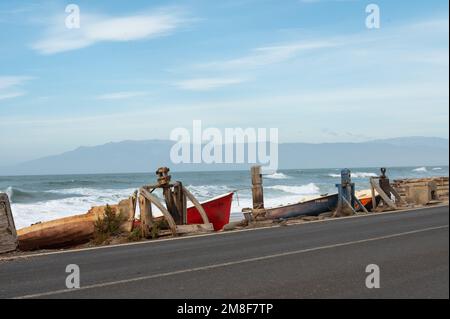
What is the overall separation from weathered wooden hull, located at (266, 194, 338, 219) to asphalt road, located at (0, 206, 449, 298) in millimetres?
5901

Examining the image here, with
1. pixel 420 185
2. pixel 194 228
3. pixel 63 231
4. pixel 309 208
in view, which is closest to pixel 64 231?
pixel 63 231

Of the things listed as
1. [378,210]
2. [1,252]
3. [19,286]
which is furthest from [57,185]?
[19,286]

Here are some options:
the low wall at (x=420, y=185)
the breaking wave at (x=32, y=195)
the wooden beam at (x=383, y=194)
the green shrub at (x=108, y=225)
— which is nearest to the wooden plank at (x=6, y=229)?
the green shrub at (x=108, y=225)

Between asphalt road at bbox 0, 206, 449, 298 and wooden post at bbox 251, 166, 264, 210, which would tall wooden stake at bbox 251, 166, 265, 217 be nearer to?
wooden post at bbox 251, 166, 264, 210

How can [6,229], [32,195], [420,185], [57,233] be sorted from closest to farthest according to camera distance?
[6,229] → [57,233] → [420,185] → [32,195]

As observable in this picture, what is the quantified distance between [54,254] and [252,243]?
13.5 feet

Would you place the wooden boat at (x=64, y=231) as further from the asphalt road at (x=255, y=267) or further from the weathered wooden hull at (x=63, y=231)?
A: the asphalt road at (x=255, y=267)

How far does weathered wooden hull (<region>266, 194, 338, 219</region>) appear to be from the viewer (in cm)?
2136

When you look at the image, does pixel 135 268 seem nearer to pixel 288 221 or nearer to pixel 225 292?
pixel 225 292

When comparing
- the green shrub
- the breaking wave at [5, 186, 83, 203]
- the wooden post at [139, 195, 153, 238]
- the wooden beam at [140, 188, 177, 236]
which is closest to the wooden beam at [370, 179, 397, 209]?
the wooden beam at [140, 188, 177, 236]

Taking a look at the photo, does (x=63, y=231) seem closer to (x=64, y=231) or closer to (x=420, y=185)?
(x=64, y=231)

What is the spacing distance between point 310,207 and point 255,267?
41.1 feet

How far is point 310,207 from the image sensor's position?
22.3m

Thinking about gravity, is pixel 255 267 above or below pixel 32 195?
above
